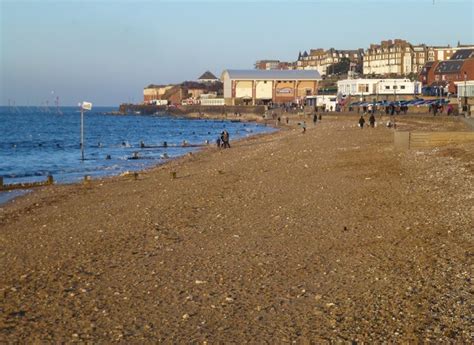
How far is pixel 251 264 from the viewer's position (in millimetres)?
9531

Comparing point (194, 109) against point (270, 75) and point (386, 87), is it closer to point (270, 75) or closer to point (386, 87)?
point (270, 75)

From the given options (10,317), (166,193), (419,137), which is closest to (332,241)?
(10,317)

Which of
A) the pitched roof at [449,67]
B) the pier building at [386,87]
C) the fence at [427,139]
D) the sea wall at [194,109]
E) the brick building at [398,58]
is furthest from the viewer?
the brick building at [398,58]

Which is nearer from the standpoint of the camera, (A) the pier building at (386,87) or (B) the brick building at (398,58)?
(A) the pier building at (386,87)

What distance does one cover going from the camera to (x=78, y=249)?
11.1 metres

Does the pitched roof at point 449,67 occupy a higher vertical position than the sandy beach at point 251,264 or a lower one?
higher

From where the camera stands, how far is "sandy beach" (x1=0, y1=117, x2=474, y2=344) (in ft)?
23.2

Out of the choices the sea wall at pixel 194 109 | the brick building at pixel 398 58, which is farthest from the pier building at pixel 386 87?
the brick building at pixel 398 58

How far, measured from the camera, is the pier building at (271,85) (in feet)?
441

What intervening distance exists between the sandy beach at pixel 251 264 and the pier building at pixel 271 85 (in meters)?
118

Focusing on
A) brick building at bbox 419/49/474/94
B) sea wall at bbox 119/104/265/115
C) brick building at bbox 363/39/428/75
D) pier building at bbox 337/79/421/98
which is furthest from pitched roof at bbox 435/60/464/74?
brick building at bbox 363/39/428/75

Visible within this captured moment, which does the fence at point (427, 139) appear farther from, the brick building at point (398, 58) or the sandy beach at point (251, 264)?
the brick building at point (398, 58)

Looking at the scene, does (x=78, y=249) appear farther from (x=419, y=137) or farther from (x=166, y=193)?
(x=419, y=137)

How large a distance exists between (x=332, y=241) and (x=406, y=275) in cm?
222
